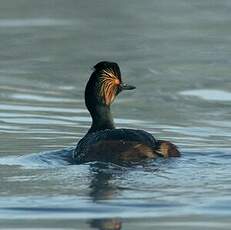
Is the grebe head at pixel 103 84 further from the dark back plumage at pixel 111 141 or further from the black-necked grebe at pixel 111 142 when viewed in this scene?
the dark back plumage at pixel 111 141

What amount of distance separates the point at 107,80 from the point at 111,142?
1.16 m

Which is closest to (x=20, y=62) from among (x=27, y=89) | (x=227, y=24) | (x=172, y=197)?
(x=27, y=89)

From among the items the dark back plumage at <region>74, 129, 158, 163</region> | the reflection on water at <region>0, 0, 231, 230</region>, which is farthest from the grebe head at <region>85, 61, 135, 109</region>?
the dark back plumage at <region>74, 129, 158, 163</region>

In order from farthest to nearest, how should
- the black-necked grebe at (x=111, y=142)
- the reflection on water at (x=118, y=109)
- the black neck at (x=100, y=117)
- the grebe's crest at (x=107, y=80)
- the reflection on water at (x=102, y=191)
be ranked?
1. the black neck at (x=100, y=117)
2. the grebe's crest at (x=107, y=80)
3. the black-necked grebe at (x=111, y=142)
4. the reflection on water at (x=118, y=109)
5. the reflection on water at (x=102, y=191)

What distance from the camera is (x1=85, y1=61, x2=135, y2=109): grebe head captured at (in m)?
14.2

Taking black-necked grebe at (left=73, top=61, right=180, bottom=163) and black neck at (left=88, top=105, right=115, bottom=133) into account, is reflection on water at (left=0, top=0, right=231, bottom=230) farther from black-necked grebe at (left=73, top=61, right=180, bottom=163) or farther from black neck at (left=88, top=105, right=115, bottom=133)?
black neck at (left=88, top=105, right=115, bottom=133)

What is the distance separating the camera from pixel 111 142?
43.6 ft

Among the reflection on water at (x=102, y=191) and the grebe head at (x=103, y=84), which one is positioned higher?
the grebe head at (x=103, y=84)

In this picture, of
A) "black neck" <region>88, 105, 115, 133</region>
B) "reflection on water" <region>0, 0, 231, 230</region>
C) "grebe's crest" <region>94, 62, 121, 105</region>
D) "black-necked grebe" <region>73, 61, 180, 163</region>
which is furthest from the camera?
"black neck" <region>88, 105, 115, 133</region>

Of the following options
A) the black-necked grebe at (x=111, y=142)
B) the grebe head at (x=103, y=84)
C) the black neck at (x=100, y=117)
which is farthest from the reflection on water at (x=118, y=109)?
the grebe head at (x=103, y=84)

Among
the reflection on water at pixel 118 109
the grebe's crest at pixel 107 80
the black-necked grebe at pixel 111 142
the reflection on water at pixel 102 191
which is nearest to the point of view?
the reflection on water at pixel 102 191

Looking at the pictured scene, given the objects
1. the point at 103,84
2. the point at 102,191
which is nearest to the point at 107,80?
the point at 103,84

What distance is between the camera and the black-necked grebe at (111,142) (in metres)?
13.1

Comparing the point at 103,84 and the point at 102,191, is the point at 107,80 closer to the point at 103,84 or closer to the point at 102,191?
the point at 103,84
